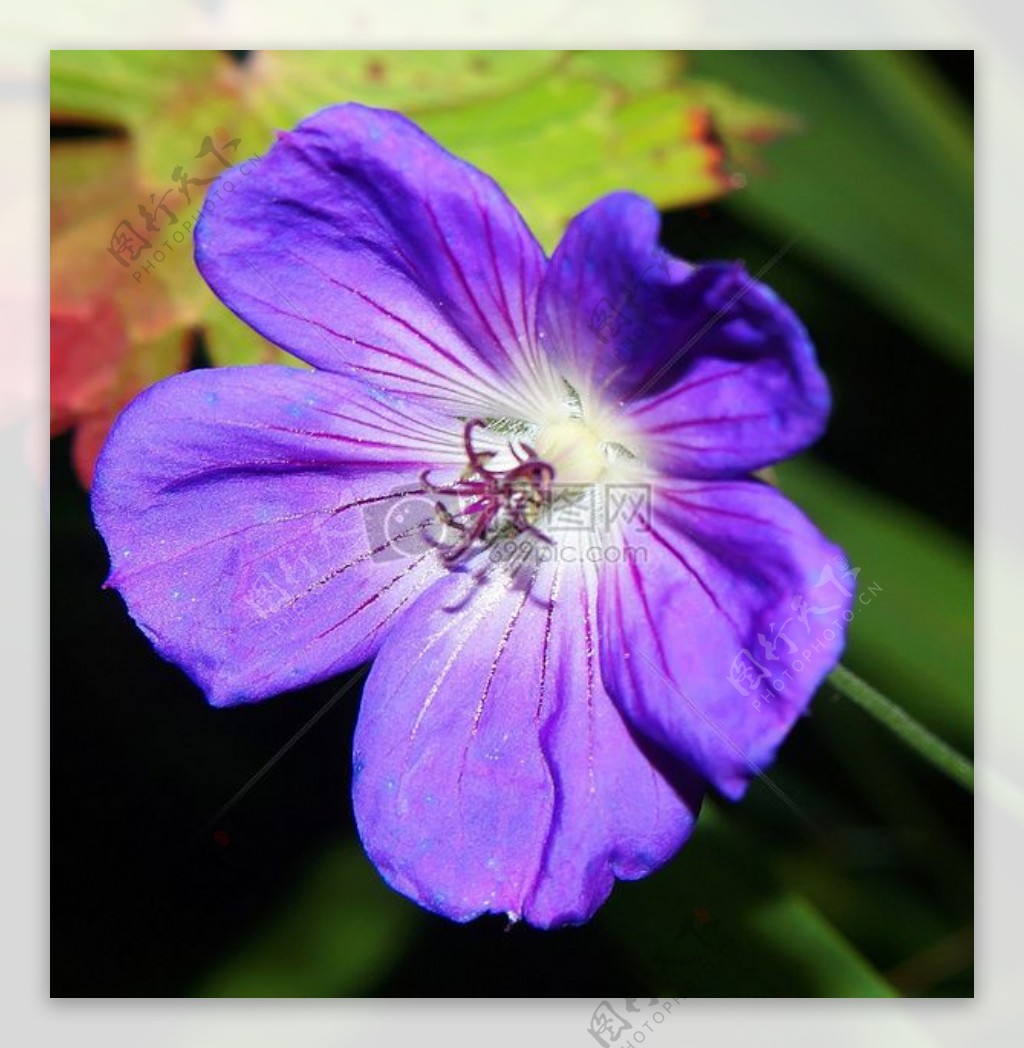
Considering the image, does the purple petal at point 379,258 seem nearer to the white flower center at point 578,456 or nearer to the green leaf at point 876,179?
the white flower center at point 578,456

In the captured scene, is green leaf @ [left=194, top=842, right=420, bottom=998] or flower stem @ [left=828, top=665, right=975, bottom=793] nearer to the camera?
flower stem @ [left=828, top=665, right=975, bottom=793]

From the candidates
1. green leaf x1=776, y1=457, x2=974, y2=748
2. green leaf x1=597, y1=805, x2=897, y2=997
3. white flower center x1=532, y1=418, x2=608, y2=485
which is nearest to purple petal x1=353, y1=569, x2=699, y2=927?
white flower center x1=532, y1=418, x2=608, y2=485

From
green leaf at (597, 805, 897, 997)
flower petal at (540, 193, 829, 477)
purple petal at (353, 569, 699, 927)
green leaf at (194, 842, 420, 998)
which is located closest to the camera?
flower petal at (540, 193, 829, 477)

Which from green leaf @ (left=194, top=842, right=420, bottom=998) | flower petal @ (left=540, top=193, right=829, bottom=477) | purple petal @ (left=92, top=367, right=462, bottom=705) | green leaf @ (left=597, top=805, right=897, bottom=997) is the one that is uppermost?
flower petal @ (left=540, top=193, right=829, bottom=477)

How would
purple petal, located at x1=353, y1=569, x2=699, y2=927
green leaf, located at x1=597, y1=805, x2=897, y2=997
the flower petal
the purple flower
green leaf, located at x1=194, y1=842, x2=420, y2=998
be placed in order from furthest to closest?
green leaf, located at x1=194, y1=842, x2=420, y2=998 → green leaf, located at x1=597, y1=805, x2=897, y2=997 → purple petal, located at x1=353, y1=569, x2=699, y2=927 → the purple flower → the flower petal

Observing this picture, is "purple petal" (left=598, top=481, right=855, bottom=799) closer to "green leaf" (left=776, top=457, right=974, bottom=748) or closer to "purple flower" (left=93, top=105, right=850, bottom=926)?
"purple flower" (left=93, top=105, right=850, bottom=926)

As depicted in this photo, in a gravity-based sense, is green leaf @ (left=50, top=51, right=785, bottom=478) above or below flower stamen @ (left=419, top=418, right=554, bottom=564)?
above
